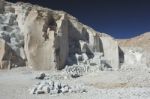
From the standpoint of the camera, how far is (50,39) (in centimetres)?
3394

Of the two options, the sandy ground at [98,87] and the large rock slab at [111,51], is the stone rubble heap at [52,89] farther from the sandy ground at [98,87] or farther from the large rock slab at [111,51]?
the large rock slab at [111,51]

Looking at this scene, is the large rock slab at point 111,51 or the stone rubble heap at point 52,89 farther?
the large rock slab at point 111,51

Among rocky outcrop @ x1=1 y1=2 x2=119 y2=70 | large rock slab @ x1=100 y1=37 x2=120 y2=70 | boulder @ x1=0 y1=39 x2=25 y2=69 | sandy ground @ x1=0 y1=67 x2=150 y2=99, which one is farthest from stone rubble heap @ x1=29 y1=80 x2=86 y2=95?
large rock slab @ x1=100 y1=37 x2=120 y2=70

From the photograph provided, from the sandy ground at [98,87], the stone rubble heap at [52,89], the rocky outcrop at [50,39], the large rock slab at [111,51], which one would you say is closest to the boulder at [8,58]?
the rocky outcrop at [50,39]

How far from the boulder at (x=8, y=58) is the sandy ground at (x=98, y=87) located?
0.88 metres

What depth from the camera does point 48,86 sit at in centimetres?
1955

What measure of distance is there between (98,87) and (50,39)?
12516mm

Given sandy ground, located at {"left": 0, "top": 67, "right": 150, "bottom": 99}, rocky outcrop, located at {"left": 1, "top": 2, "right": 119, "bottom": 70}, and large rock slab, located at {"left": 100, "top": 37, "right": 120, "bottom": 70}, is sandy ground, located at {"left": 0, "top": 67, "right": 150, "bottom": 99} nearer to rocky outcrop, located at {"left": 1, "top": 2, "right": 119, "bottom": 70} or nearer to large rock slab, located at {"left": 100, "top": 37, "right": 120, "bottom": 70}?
rocky outcrop, located at {"left": 1, "top": 2, "right": 119, "bottom": 70}

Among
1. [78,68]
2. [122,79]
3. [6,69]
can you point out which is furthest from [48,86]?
[78,68]

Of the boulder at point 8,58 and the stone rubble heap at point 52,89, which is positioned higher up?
the boulder at point 8,58

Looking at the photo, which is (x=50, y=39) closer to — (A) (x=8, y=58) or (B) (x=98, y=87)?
(A) (x=8, y=58)

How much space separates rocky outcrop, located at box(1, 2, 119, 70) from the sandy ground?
2.42 metres

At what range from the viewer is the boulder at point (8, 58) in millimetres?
31184

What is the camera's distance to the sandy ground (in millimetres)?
18062
